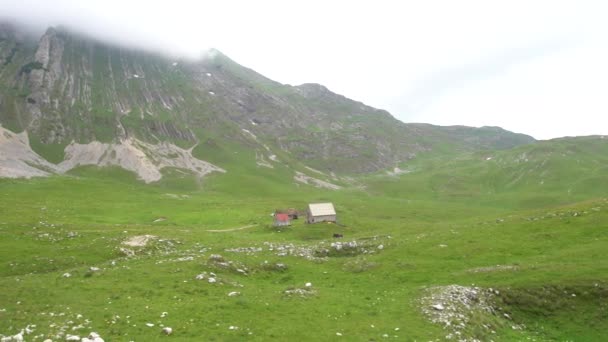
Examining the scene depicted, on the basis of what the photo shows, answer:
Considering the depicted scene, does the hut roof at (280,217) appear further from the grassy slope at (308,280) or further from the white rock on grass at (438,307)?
the white rock on grass at (438,307)

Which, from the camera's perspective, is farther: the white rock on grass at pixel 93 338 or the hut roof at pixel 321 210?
the hut roof at pixel 321 210

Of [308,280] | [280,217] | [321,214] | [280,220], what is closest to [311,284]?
[308,280]

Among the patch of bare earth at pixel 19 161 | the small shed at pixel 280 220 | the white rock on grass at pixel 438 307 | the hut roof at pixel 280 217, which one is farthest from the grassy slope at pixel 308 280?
the patch of bare earth at pixel 19 161

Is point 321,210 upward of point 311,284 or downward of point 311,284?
upward

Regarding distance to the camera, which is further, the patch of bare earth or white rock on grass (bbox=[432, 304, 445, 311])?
the patch of bare earth

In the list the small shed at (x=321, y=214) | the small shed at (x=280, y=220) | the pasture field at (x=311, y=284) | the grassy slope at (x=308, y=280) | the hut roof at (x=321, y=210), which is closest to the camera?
the pasture field at (x=311, y=284)

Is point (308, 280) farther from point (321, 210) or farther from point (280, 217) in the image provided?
point (321, 210)

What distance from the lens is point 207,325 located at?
22.8 metres

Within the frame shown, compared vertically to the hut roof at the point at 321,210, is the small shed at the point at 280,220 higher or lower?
lower

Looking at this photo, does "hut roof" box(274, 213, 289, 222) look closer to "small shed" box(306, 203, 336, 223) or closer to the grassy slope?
"small shed" box(306, 203, 336, 223)

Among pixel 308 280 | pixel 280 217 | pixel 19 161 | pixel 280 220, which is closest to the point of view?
pixel 308 280

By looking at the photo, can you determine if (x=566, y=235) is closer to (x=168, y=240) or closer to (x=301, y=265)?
(x=301, y=265)

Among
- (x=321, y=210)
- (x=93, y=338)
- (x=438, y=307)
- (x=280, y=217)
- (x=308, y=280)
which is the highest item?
(x=93, y=338)

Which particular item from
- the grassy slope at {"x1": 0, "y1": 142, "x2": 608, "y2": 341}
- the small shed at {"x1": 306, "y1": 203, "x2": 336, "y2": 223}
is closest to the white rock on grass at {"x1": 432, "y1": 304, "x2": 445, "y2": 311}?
the grassy slope at {"x1": 0, "y1": 142, "x2": 608, "y2": 341}
